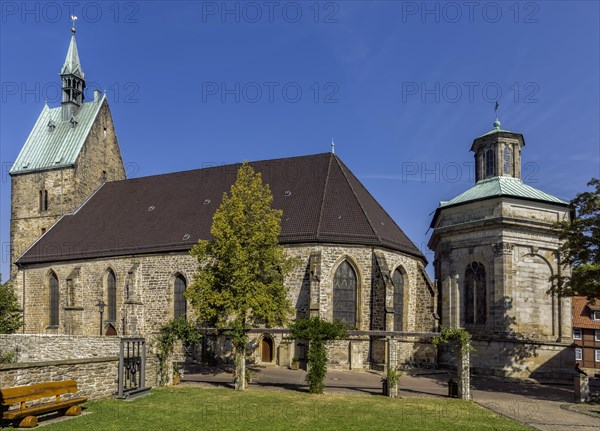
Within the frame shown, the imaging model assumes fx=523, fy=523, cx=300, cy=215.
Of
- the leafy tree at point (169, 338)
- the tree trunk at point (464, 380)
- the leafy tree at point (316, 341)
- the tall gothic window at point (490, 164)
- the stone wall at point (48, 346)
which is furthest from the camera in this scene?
the tall gothic window at point (490, 164)

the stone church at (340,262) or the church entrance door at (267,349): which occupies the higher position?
the stone church at (340,262)

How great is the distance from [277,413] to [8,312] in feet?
81.7

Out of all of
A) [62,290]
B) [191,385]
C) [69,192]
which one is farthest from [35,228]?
[191,385]

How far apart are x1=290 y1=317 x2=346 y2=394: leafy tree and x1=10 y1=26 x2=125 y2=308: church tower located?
1004 inches

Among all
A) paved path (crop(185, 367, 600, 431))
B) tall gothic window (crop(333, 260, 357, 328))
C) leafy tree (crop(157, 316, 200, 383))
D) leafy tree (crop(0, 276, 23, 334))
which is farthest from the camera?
leafy tree (crop(0, 276, 23, 334))

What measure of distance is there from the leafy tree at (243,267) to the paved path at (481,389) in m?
2.70

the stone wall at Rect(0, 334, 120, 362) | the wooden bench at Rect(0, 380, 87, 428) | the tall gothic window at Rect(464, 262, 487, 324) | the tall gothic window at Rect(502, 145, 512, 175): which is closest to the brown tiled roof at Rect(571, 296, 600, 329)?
the tall gothic window at Rect(502, 145, 512, 175)

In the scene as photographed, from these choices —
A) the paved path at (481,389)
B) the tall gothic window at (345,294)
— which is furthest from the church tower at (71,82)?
the tall gothic window at (345,294)

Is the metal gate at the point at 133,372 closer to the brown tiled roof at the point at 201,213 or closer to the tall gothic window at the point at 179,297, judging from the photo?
the tall gothic window at the point at 179,297

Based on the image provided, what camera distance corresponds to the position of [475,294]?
28984 mm

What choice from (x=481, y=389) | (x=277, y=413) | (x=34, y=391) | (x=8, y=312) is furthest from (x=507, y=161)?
(x=8, y=312)

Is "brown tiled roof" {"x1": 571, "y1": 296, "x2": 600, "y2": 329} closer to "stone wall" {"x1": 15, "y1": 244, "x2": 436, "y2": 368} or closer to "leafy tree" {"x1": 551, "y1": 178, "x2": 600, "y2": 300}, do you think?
"stone wall" {"x1": 15, "y1": 244, "x2": 436, "y2": 368}

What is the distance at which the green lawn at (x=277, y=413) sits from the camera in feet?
45.2

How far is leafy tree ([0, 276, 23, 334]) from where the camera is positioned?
32.1 metres
